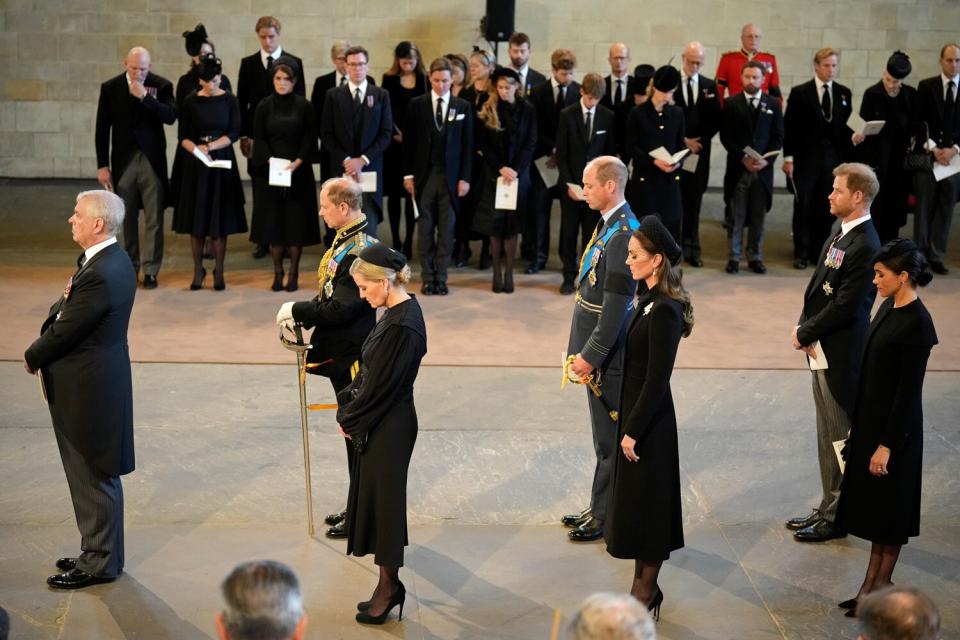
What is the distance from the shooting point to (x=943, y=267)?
11.2m

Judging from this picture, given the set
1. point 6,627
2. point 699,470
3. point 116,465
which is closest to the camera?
point 6,627

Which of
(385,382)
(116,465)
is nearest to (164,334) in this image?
(116,465)

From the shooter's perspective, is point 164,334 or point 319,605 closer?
point 319,605

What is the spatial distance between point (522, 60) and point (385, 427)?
22.4 feet

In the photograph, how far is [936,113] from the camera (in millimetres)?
11047

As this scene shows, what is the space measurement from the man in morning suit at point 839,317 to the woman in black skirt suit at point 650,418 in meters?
1.00

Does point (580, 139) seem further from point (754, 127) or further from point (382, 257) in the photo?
point (382, 257)

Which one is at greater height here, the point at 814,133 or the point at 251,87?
the point at 251,87

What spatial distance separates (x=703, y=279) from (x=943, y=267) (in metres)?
2.29

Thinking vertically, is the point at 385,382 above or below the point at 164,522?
above

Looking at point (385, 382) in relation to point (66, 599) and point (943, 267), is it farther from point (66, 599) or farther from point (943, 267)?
point (943, 267)

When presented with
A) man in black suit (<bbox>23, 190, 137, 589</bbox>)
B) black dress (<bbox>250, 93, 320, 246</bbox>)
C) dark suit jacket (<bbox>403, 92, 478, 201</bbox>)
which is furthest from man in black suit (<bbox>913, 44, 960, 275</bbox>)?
man in black suit (<bbox>23, 190, 137, 589</bbox>)

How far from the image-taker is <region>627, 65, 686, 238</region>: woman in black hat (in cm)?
1017

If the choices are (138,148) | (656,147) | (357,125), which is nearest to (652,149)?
(656,147)
